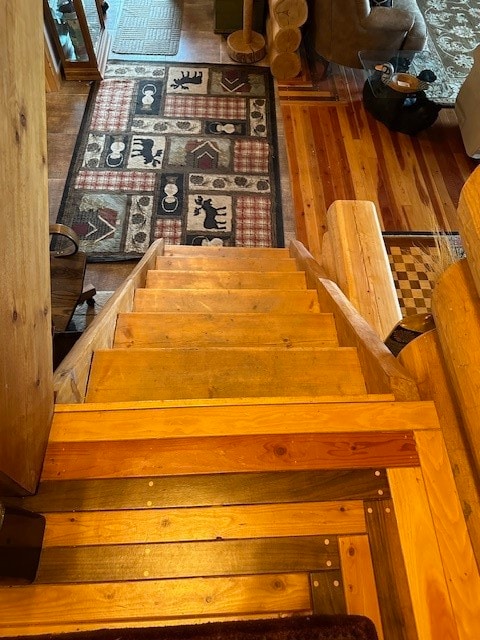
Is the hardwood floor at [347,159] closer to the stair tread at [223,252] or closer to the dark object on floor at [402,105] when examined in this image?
the dark object on floor at [402,105]

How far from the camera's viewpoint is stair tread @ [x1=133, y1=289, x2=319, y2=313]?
221 centimetres

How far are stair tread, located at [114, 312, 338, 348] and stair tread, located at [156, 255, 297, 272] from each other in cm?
80

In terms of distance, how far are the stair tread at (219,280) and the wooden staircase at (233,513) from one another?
3.80 feet

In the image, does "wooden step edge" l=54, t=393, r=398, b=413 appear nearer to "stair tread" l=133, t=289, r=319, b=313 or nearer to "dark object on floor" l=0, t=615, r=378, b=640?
"dark object on floor" l=0, t=615, r=378, b=640

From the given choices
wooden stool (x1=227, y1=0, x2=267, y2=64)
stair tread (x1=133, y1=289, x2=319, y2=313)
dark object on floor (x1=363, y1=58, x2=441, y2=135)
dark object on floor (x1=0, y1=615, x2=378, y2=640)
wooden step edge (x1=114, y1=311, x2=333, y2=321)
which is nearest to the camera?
dark object on floor (x1=0, y1=615, x2=378, y2=640)

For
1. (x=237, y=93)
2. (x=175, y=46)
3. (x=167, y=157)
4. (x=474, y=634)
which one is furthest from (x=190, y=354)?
(x=175, y=46)

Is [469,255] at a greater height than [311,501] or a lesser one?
greater

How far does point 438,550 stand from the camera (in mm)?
1003

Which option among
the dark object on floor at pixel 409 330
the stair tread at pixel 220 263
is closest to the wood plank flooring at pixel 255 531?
the dark object on floor at pixel 409 330

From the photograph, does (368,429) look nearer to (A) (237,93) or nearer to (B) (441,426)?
(B) (441,426)

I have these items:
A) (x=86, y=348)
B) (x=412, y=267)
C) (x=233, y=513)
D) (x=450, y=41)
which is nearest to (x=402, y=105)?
(x=412, y=267)

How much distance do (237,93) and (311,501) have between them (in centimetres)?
384

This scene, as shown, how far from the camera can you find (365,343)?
5.25 feet

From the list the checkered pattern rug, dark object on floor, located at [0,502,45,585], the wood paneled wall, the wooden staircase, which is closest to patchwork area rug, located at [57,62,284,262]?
the checkered pattern rug
